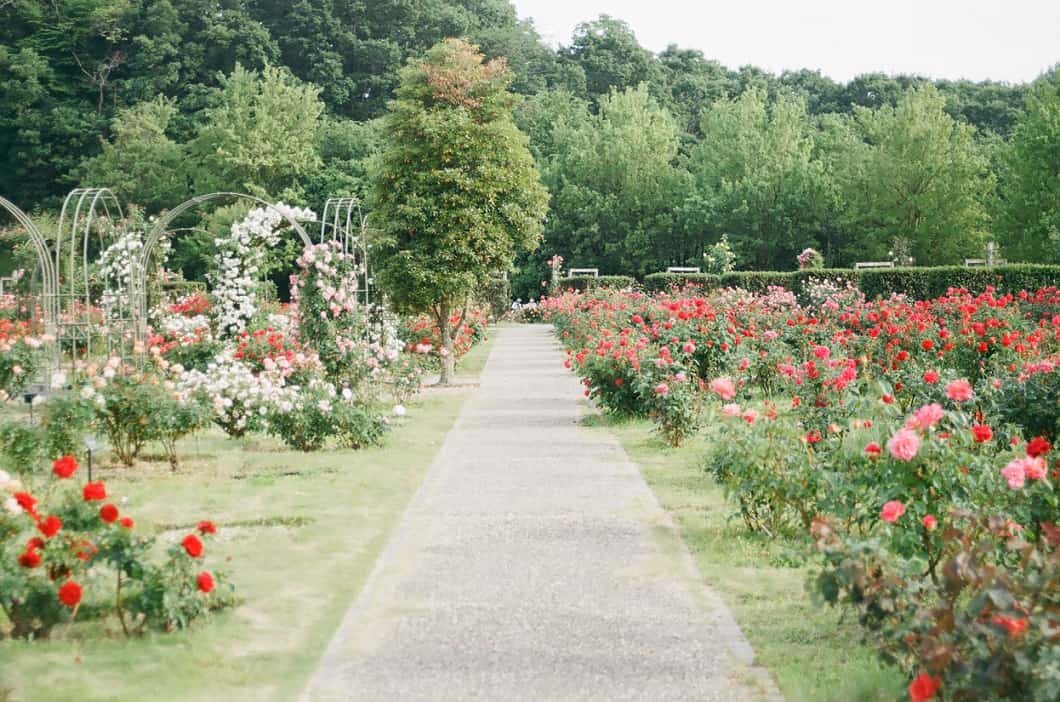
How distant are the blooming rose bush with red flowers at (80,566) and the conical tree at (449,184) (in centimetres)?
1184

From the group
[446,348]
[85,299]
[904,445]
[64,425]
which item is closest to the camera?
[904,445]

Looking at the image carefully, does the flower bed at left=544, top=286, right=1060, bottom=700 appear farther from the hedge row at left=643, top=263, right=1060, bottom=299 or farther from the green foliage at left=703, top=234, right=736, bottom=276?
the green foliage at left=703, top=234, right=736, bottom=276

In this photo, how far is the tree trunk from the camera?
59.3ft

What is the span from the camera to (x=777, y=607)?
5340 millimetres

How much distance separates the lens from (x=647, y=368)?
11.9 metres

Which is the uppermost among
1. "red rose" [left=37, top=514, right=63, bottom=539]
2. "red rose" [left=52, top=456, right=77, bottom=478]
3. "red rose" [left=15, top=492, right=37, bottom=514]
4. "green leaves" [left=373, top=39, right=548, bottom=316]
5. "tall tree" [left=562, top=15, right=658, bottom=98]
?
"tall tree" [left=562, top=15, right=658, bottom=98]

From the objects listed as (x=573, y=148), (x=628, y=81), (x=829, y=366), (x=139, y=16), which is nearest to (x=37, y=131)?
(x=139, y=16)

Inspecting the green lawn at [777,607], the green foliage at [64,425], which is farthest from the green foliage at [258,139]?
the green lawn at [777,607]

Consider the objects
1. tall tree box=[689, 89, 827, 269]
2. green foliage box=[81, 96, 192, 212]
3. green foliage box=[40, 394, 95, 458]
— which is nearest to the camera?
green foliage box=[40, 394, 95, 458]

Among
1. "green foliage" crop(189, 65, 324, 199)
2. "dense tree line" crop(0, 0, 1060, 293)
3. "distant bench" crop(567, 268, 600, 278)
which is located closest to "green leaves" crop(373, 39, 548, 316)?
"dense tree line" crop(0, 0, 1060, 293)

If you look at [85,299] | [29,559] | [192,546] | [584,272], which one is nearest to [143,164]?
[584,272]

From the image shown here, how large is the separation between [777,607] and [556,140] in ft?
167

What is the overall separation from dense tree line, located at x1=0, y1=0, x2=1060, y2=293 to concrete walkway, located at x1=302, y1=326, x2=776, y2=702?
32.3 meters

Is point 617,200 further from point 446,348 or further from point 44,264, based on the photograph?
point 44,264
